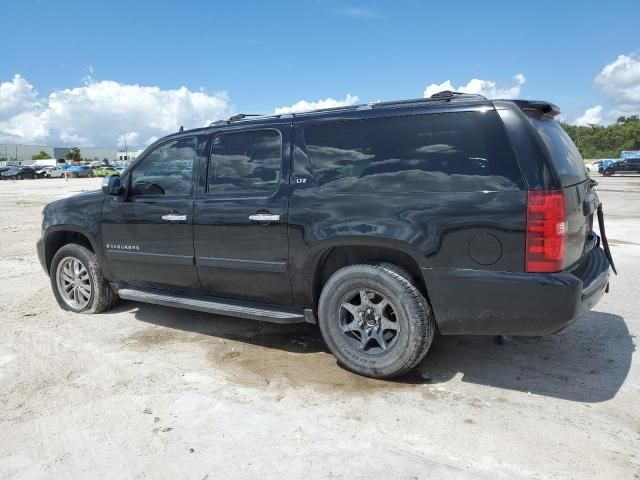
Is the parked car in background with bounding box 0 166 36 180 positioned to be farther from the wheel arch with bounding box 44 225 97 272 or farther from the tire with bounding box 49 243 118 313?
the tire with bounding box 49 243 118 313

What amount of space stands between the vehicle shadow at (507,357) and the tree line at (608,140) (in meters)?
90.9

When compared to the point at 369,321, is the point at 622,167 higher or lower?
higher

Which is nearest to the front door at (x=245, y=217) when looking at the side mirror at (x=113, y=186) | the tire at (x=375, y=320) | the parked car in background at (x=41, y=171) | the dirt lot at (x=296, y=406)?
the tire at (x=375, y=320)

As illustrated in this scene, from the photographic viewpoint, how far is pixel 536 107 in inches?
138

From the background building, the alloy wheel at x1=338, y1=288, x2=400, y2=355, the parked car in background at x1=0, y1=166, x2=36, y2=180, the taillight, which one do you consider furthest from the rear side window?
the background building

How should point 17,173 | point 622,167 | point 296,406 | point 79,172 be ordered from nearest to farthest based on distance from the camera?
1. point 296,406
2. point 622,167
3. point 17,173
4. point 79,172

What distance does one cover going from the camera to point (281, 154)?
4.10 metres

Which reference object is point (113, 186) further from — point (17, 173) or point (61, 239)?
point (17, 173)

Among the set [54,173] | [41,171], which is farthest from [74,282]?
[54,173]

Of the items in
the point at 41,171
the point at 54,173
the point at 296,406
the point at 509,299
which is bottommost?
the point at 296,406

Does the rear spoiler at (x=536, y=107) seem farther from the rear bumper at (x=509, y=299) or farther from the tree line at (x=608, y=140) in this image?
the tree line at (x=608, y=140)

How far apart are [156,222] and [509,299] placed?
311 cm

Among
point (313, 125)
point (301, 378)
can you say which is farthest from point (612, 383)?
point (313, 125)

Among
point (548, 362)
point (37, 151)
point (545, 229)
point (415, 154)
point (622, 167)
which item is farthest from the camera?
point (37, 151)
